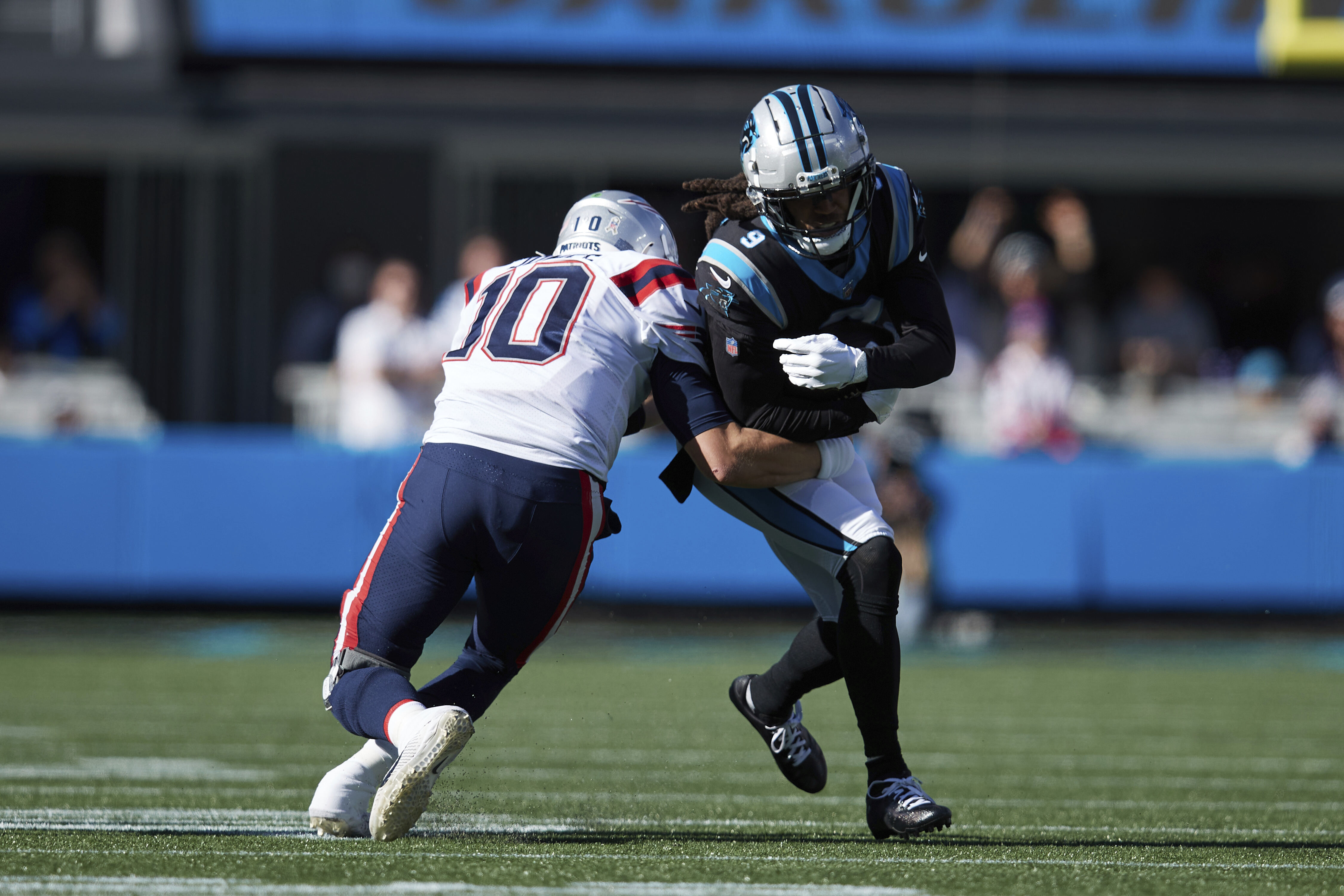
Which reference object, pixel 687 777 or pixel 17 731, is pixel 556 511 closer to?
pixel 687 777

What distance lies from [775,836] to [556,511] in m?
0.96

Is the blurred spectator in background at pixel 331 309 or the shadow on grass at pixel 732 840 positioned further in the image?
the blurred spectator in background at pixel 331 309

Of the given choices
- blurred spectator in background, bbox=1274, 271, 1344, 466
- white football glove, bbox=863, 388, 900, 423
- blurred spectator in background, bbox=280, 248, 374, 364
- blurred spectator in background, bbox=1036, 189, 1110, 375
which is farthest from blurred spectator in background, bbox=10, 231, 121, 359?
→ white football glove, bbox=863, 388, 900, 423

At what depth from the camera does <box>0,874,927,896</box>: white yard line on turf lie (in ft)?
10.8

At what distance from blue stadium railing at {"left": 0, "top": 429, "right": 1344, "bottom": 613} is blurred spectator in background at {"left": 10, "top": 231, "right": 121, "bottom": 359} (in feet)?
7.07

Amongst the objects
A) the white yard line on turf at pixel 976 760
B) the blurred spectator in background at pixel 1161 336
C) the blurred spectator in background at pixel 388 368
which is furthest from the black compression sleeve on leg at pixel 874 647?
the blurred spectator in background at pixel 1161 336

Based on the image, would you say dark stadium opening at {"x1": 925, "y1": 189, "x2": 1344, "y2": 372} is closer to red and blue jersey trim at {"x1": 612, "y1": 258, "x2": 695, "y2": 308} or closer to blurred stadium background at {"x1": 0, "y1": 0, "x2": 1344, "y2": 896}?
blurred stadium background at {"x1": 0, "y1": 0, "x2": 1344, "y2": 896}

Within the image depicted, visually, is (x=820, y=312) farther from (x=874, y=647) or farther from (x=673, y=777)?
(x=673, y=777)

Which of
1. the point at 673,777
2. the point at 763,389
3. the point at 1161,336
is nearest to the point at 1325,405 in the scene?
the point at 1161,336

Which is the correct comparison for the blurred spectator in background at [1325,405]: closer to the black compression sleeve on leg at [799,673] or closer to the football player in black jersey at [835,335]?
the black compression sleeve on leg at [799,673]

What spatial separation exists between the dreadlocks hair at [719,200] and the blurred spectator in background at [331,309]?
28.7 feet

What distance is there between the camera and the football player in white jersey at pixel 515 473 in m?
4.05

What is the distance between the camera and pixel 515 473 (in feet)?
13.4

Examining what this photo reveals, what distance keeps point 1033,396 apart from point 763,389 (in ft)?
25.3
